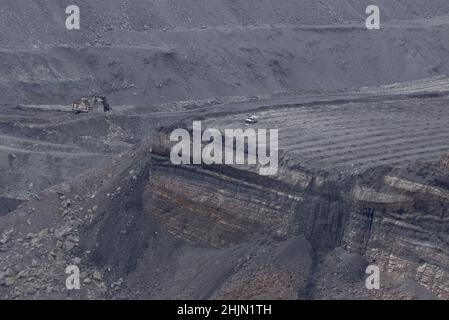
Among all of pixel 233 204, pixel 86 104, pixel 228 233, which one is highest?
pixel 86 104

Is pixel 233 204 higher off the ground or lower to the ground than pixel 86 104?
lower

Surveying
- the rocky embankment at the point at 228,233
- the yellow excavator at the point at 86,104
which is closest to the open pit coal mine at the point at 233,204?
the rocky embankment at the point at 228,233

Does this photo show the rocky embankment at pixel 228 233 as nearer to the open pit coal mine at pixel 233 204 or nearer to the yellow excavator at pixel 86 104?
the open pit coal mine at pixel 233 204

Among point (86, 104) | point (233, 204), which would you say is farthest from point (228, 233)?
point (86, 104)

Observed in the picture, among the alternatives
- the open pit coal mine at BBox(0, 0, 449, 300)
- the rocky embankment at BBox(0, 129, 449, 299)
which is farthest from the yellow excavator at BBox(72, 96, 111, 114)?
the rocky embankment at BBox(0, 129, 449, 299)

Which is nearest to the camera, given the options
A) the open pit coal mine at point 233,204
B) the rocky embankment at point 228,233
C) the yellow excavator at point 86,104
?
the rocky embankment at point 228,233

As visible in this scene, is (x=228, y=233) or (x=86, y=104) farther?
(x=86, y=104)

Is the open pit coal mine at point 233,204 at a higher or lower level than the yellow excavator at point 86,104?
lower

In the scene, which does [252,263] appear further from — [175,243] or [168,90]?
[168,90]

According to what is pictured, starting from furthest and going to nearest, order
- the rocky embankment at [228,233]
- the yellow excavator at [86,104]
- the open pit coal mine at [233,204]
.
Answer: the yellow excavator at [86,104]
the open pit coal mine at [233,204]
the rocky embankment at [228,233]

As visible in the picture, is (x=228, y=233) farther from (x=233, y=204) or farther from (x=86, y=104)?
(x=86, y=104)

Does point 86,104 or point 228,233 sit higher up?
point 86,104
